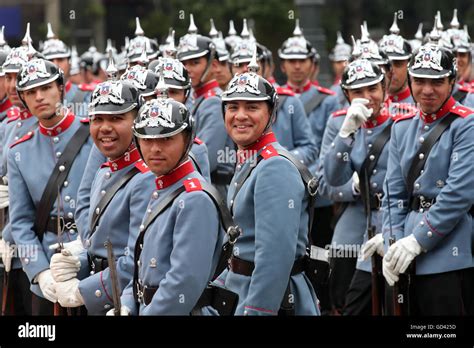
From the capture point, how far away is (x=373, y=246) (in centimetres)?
907

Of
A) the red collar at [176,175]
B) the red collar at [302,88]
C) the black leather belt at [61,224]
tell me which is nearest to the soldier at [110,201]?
the red collar at [176,175]

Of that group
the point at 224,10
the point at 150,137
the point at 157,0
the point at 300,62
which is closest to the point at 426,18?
the point at 224,10

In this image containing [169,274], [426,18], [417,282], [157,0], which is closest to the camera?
[169,274]

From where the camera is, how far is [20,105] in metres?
9.80

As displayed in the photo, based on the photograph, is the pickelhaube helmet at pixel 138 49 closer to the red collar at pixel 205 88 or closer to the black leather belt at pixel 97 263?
the red collar at pixel 205 88

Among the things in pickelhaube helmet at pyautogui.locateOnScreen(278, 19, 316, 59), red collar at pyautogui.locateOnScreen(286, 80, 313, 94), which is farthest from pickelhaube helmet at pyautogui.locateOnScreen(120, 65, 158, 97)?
pickelhaube helmet at pyautogui.locateOnScreen(278, 19, 316, 59)

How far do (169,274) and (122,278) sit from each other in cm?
79

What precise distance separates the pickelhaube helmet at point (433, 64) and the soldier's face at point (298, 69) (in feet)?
15.3

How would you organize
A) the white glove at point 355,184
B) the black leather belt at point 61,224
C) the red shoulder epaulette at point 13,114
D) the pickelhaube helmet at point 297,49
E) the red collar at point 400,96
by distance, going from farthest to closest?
the pickelhaube helmet at point 297,49 < the red collar at point 400,96 < the red shoulder epaulette at point 13,114 < the white glove at point 355,184 < the black leather belt at point 61,224

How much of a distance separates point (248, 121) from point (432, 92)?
142 centimetres

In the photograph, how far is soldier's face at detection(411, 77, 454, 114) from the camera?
26.7 feet

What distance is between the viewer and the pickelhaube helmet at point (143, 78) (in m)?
8.81

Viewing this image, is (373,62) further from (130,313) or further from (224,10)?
(224,10)

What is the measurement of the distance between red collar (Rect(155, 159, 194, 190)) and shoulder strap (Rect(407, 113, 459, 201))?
75.4 inches
